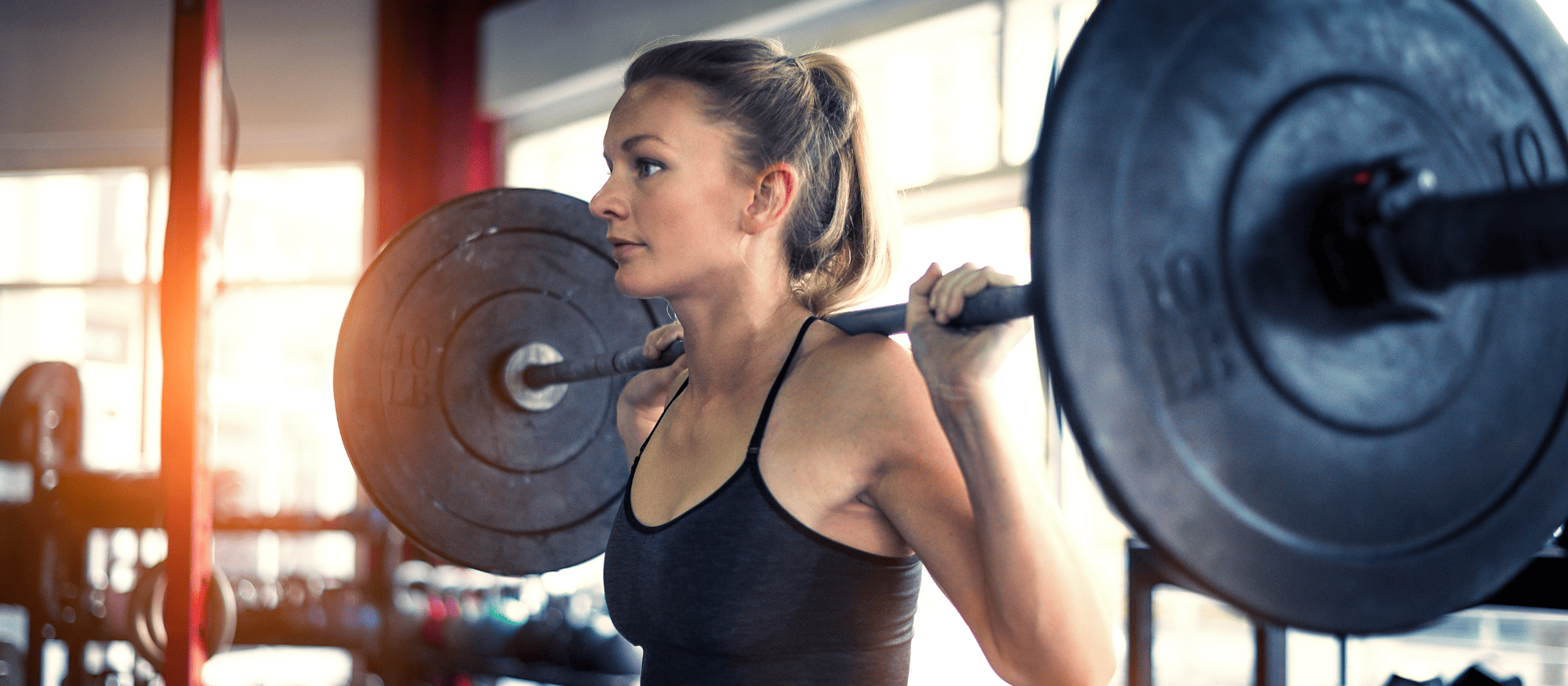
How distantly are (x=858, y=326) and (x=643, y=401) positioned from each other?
62 cm

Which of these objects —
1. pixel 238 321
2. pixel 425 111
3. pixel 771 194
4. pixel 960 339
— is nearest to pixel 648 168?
pixel 771 194

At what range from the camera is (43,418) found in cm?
311

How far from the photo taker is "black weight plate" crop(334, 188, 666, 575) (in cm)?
162

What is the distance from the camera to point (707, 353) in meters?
1.24

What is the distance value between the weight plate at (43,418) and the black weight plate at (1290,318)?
3.51m

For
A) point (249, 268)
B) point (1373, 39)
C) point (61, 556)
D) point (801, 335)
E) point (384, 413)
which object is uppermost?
point (249, 268)

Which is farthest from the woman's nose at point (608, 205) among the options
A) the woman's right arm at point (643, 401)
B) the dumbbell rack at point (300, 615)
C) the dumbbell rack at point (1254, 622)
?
the dumbbell rack at point (300, 615)

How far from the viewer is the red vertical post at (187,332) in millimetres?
2121

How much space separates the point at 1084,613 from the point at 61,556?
3.38m

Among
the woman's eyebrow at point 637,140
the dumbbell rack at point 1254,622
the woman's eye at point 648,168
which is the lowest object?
the dumbbell rack at point 1254,622

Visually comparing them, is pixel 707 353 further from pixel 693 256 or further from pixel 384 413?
pixel 384 413

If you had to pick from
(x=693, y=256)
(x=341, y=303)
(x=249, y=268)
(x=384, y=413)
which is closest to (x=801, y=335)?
(x=693, y=256)

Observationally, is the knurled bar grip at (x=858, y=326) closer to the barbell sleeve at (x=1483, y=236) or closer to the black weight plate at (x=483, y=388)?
the black weight plate at (x=483, y=388)

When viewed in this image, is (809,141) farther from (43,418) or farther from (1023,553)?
(43,418)
